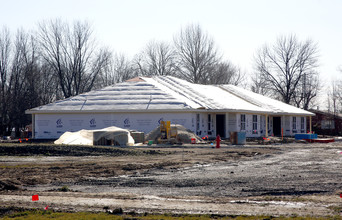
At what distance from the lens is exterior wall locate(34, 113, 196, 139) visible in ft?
126

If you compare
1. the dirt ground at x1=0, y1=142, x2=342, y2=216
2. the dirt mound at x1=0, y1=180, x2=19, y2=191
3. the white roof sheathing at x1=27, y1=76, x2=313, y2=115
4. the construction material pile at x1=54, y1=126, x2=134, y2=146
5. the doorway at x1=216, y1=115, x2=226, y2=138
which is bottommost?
the dirt ground at x1=0, y1=142, x2=342, y2=216

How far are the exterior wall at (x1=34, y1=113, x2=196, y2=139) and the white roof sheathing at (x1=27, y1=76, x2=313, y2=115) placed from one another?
25.0 inches

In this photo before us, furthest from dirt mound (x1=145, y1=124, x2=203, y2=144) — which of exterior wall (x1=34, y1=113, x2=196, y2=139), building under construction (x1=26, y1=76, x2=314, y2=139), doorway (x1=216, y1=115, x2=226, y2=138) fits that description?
doorway (x1=216, y1=115, x2=226, y2=138)

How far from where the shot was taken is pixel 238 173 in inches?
626

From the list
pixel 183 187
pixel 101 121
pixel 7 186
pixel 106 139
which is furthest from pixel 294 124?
pixel 7 186

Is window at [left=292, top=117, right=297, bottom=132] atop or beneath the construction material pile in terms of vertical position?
atop

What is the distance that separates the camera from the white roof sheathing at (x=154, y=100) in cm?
3862

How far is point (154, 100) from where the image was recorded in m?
39.4

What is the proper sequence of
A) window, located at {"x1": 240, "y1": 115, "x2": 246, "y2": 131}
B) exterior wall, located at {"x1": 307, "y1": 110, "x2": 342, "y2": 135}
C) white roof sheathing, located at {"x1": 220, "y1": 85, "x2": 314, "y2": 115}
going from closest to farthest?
window, located at {"x1": 240, "y1": 115, "x2": 246, "y2": 131} < white roof sheathing, located at {"x1": 220, "y1": 85, "x2": 314, "y2": 115} < exterior wall, located at {"x1": 307, "y1": 110, "x2": 342, "y2": 135}

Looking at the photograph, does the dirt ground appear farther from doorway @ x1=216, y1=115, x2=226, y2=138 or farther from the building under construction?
doorway @ x1=216, y1=115, x2=226, y2=138

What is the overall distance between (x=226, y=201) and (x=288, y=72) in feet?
195

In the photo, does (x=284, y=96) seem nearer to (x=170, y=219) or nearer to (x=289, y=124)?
(x=289, y=124)

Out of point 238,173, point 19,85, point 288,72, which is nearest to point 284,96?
point 288,72

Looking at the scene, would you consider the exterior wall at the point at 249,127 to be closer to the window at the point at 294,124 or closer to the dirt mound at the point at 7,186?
the window at the point at 294,124
